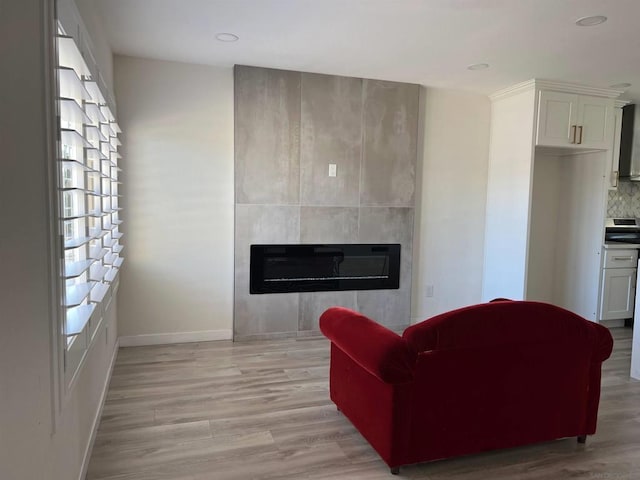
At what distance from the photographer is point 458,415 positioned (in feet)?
7.25

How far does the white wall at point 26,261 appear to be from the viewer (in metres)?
1.13

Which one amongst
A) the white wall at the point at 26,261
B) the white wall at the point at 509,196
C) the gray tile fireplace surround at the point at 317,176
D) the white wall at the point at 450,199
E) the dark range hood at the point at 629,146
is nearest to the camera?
the white wall at the point at 26,261

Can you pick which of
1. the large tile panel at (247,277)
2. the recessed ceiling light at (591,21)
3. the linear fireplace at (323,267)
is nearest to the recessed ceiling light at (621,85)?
the recessed ceiling light at (591,21)

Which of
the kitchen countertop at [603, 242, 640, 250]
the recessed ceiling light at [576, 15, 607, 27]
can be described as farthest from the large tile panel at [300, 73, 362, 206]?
the kitchen countertop at [603, 242, 640, 250]

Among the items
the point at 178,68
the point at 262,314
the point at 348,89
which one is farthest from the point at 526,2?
the point at 262,314

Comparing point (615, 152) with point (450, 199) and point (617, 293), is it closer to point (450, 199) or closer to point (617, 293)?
point (617, 293)

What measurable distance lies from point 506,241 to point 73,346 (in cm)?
413

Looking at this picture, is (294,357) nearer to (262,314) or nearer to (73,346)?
(262,314)

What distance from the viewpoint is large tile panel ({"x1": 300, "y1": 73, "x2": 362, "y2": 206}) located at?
429 centimetres

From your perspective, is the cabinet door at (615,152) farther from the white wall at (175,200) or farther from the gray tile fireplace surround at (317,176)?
the white wall at (175,200)

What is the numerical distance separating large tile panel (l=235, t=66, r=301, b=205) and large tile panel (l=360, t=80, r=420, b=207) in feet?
2.35

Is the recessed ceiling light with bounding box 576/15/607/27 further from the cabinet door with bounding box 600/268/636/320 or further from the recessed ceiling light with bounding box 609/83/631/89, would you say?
the cabinet door with bounding box 600/268/636/320

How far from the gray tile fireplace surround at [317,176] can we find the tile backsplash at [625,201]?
2623 millimetres

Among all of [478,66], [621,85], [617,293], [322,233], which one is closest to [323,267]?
[322,233]
